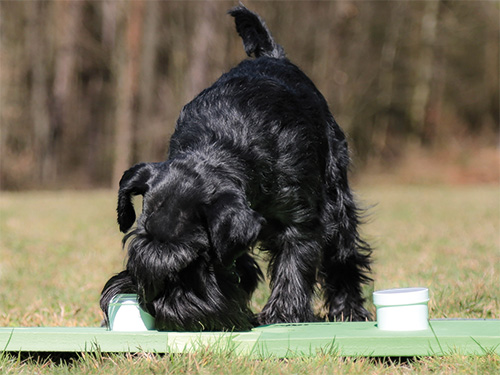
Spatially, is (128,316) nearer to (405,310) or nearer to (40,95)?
(405,310)

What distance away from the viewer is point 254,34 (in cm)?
467

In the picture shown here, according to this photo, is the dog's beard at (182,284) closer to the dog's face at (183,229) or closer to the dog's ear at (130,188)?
the dog's face at (183,229)

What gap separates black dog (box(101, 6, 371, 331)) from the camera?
8.71 ft

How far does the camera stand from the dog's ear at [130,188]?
114 inches

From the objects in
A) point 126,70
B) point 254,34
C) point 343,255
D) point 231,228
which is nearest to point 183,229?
point 231,228

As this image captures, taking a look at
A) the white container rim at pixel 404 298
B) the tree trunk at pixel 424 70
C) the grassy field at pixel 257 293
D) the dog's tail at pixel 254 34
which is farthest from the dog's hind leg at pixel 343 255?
A: the tree trunk at pixel 424 70

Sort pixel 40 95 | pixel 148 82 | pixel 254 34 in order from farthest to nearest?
pixel 40 95 < pixel 148 82 < pixel 254 34

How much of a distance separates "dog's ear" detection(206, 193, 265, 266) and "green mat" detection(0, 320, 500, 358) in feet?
1.06

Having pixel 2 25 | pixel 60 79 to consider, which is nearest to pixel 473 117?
pixel 60 79

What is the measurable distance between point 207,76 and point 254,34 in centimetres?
1345

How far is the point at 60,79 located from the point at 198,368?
2118 cm

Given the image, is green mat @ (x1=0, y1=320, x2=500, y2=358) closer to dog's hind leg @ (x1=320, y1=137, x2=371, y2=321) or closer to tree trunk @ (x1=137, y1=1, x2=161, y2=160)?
dog's hind leg @ (x1=320, y1=137, x2=371, y2=321)

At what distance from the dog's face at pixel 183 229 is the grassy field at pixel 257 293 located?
1.10 ft

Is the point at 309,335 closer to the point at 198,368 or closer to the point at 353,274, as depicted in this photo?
the point at 198,368
